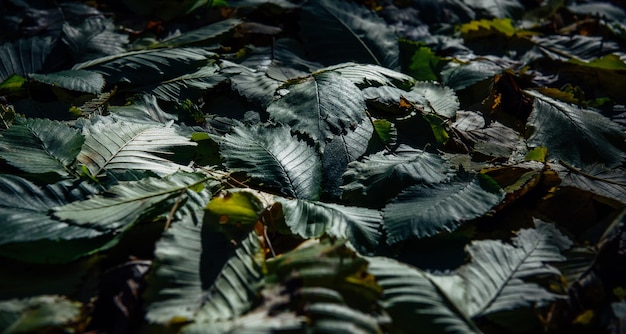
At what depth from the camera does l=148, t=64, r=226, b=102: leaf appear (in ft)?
6.32

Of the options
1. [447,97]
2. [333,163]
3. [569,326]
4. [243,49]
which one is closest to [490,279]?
[569,326]

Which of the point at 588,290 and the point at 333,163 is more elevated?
the point at 333,163

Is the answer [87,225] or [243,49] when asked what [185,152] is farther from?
[243,49]

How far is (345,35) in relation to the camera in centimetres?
221

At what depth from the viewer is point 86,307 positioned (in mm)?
1185

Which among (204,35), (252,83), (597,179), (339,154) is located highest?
(204,35)

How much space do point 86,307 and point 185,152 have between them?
1.84ft

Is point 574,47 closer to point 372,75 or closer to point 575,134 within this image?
point 575,134

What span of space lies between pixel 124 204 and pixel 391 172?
665 mm

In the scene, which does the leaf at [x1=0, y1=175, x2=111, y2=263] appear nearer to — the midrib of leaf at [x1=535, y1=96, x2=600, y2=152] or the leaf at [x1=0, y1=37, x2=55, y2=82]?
the leaf at [x1=0, y1=37, x2=55, y2=82]

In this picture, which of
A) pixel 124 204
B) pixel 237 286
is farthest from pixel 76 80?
pixel 237 286

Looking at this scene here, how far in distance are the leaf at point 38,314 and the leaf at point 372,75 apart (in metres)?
1.04

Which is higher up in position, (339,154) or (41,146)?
(41,146)

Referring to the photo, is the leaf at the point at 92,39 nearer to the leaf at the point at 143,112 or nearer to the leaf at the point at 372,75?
the leaf at the point at 143,112
